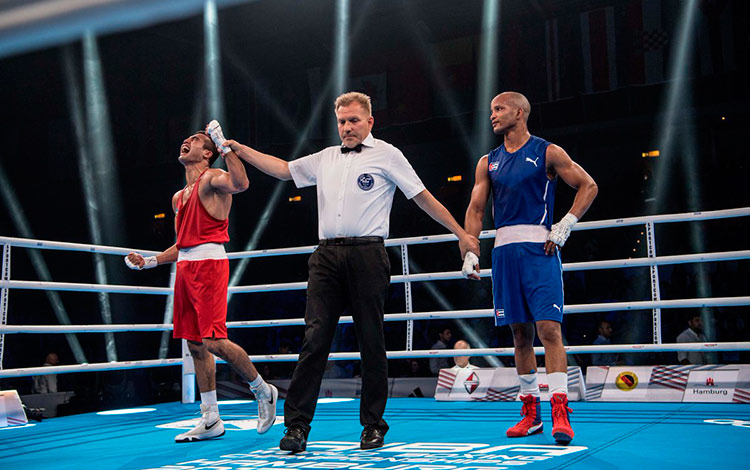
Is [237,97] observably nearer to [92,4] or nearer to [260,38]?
[260,38]

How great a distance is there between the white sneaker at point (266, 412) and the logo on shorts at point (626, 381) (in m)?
1.91

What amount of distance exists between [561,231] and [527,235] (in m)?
0.15

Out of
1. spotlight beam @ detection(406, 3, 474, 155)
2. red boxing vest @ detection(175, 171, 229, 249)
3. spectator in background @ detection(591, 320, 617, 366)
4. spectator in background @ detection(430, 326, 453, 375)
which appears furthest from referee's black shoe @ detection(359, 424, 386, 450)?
spotlight beam @ detection(406, 3, 474, 155)

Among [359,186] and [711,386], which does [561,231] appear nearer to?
[359,186]

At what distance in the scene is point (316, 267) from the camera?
2.51 m

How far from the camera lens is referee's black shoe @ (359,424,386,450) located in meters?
2.35

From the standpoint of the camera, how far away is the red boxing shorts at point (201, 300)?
2.94 metres

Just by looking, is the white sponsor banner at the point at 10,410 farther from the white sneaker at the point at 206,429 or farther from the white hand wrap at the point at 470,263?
the white hand wrap at the point at 470,263

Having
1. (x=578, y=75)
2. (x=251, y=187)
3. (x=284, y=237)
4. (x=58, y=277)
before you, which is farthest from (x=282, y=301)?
(x=578, y=75)

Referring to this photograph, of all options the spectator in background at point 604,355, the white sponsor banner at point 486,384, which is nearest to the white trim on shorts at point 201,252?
the white sponsor banner at point 486,384

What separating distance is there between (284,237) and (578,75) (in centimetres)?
499

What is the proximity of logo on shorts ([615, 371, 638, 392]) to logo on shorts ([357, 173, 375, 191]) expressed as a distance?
2050mm

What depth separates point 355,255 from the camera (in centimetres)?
246

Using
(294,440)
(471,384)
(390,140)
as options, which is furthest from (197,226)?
(390,140)
